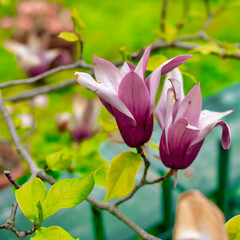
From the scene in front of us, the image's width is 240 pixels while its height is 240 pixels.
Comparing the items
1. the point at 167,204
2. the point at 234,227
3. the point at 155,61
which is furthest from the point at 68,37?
the point at 167,204

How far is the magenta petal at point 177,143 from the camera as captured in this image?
18.1 inches

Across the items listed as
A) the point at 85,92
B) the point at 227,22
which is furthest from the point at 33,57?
the point at 227,22

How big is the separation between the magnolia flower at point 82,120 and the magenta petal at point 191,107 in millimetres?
620

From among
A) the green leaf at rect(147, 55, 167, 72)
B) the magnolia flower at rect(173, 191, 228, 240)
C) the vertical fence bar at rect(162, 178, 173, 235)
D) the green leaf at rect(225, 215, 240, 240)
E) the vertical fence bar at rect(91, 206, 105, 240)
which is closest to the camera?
the magnolia flower at rect(173, 191, 228, 240)

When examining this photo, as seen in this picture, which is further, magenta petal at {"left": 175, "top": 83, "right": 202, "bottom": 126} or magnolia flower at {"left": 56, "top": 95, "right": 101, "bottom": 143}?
magnolia flower at {"left": 56, "top": 95, "right": 101, "bottom": 143}

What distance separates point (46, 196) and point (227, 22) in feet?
9.70

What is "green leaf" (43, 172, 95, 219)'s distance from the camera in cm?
46

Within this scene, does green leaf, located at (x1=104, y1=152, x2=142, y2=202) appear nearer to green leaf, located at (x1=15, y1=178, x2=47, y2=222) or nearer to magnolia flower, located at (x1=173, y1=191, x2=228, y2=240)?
green leaf, located at (x1=15, y1=178, x2=47, y2=222)

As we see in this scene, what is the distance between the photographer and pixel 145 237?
Result: 1.47 ft

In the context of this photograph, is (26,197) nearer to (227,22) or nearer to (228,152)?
(228,152)

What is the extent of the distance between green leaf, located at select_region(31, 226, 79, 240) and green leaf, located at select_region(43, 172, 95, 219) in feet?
0.06

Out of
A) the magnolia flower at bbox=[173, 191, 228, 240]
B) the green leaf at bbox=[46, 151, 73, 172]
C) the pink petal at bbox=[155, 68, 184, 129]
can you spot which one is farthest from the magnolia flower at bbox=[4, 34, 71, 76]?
the magnolia flower at bbox=[173, 191, 228, 240]

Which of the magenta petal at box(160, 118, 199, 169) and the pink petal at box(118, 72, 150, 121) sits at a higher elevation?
the pink petal at box(118, 72, 150, 121)

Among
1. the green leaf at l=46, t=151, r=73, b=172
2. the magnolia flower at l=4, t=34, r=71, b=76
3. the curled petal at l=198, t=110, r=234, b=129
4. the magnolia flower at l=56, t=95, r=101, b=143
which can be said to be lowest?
the magnolia flower at l=56, t=95, r=101, b=143
